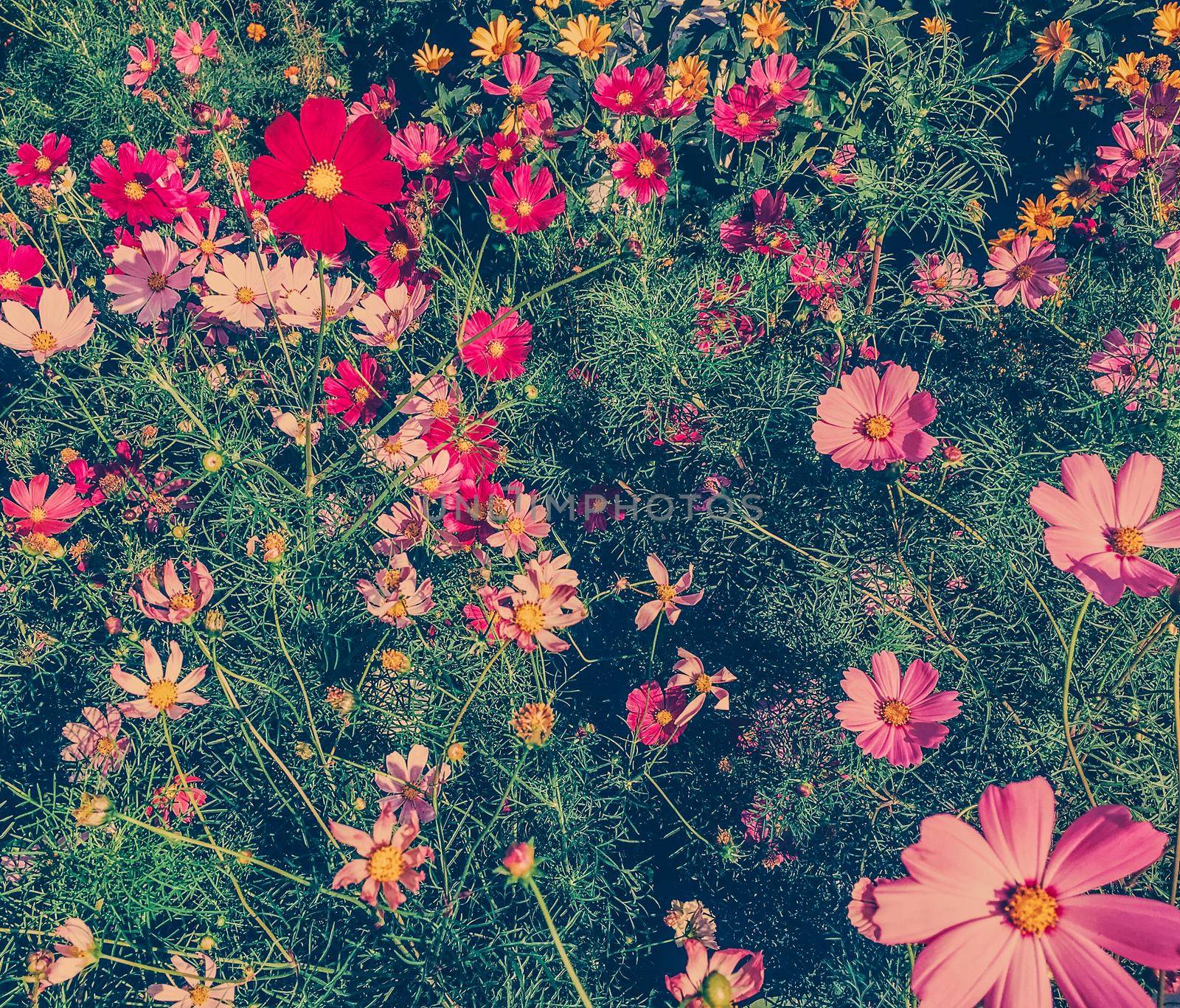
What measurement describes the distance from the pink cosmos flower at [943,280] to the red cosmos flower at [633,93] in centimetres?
59

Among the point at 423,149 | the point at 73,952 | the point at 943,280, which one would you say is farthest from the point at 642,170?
the point at 73,952

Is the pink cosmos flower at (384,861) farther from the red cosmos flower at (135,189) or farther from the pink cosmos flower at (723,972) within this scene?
the red cosmos flower at (135,189)

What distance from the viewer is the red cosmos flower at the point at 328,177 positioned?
0.79 meters

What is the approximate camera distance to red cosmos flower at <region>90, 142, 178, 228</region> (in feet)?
3.79

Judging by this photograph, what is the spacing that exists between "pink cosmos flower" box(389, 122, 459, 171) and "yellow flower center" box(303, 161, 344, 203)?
595 millimetres

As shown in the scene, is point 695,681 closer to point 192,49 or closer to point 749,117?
point 749,117

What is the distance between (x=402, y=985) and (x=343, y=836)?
30 cm

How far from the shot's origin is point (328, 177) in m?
0.81

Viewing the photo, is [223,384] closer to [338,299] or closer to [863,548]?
[338,299]

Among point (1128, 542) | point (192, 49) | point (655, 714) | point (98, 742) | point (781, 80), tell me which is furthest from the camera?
point (192, 49)

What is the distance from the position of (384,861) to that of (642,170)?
1.15m

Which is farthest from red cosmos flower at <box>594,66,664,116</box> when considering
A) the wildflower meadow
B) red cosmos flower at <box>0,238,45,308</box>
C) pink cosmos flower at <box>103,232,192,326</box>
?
red cosmos flower at <box>0,238,45,308</box>

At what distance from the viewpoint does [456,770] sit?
1.13 meters

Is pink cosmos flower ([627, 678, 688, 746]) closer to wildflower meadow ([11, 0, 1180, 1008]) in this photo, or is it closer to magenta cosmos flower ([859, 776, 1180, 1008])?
wildflower meadow ([11, 0, 1180, 1008])
